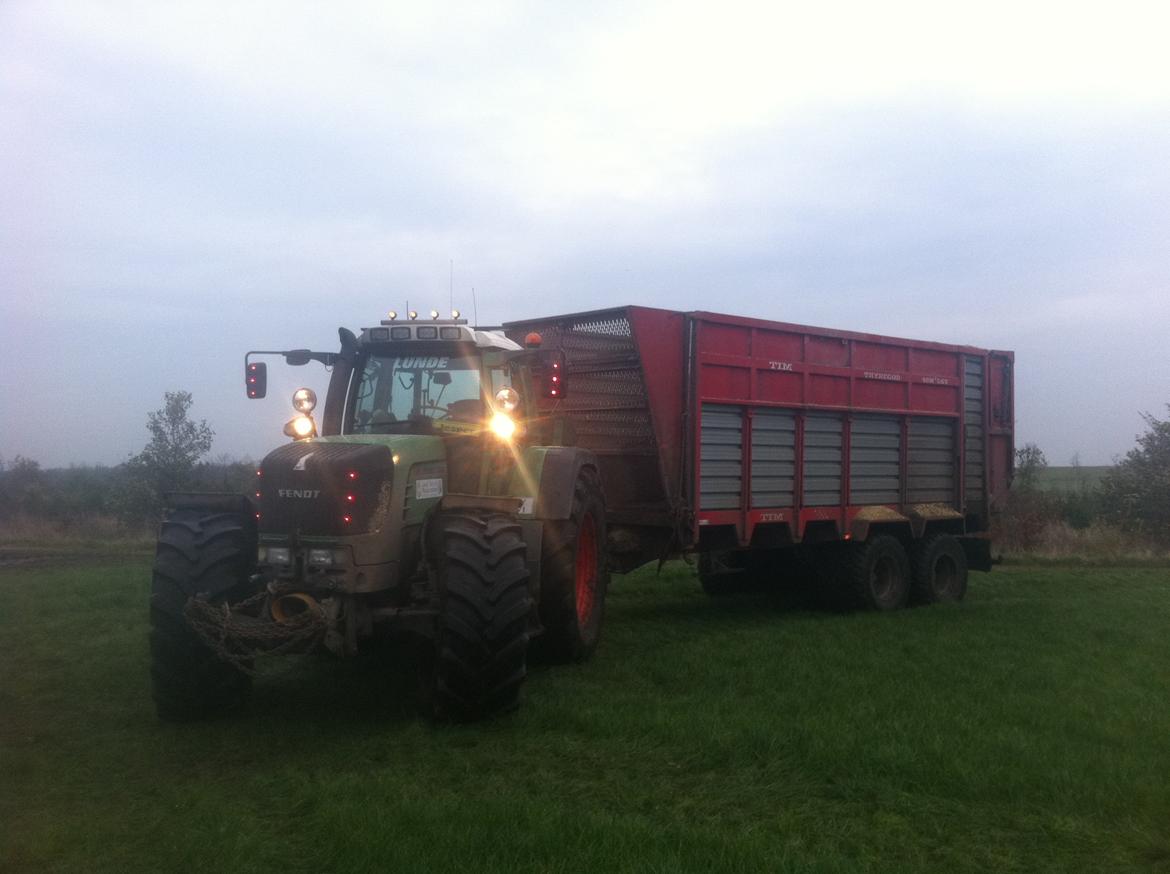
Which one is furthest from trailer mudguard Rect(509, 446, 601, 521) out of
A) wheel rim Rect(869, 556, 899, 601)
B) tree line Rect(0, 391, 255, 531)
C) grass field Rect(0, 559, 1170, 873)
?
tree line Rect(0, 391, 255, 531)

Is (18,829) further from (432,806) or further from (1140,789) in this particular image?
(1140,789)

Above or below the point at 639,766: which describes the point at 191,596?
above

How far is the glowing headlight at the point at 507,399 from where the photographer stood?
760 centimetres

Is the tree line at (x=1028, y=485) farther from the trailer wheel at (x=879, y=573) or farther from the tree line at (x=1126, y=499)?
the trailer wheel at (x=879, y=573)

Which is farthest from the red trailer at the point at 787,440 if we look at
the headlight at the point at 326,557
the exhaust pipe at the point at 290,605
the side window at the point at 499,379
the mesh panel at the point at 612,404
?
the exhaust pipe at the point at 290,605

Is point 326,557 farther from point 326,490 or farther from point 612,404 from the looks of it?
point 612,404

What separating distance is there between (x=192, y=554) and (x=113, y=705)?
1.50m

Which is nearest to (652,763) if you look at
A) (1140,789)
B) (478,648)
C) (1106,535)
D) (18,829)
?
(478,648)

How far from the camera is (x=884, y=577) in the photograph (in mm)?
12469

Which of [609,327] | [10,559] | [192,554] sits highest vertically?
[609,327]

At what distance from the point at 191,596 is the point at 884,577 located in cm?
846

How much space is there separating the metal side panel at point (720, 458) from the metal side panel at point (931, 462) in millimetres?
3116

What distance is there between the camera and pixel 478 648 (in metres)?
6.30

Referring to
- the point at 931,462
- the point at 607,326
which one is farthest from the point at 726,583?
the point at 607,326
